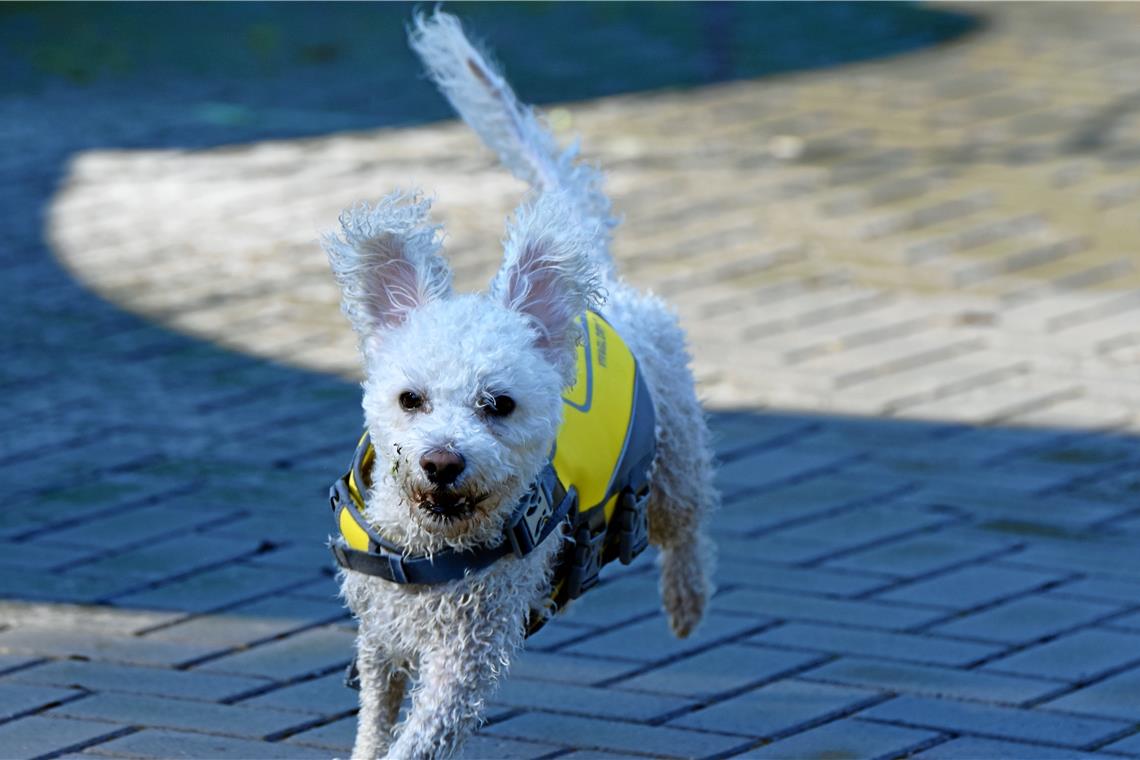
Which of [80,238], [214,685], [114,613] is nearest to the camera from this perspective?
[214,685]

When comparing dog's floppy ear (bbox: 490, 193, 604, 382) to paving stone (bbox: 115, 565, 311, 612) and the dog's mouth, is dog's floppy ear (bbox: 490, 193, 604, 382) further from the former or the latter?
paving stone (bbox: 115, 565, 311, 612)

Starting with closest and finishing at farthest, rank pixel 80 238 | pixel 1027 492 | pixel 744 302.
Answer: pixel 1027 492 < pixel 744 302 < pixel 80 238

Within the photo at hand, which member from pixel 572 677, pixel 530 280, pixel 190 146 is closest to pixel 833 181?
pixel 190 146

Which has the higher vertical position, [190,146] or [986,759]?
[190,146]

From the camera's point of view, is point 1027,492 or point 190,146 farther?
point 190,146

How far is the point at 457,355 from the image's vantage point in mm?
3066

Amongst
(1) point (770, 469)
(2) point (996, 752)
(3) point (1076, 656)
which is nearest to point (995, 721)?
(2) point (996, 752)

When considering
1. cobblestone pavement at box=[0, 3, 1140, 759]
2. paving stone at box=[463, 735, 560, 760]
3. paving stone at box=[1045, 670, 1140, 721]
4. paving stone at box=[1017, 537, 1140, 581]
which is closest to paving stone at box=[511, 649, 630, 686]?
cobblestone pavement at box=[0, 3, 1140, 759]

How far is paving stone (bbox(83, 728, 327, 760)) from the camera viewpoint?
→ 3.65 metres

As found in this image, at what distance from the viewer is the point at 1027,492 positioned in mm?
5344

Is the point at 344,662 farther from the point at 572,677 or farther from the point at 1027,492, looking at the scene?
the point at 1027,492

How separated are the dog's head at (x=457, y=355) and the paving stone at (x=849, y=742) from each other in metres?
0.93

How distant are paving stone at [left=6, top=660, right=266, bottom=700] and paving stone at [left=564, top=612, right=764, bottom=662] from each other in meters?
0.78

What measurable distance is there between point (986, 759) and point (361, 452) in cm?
139
